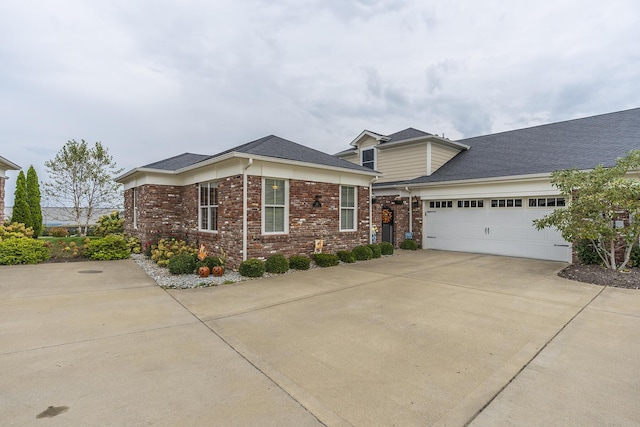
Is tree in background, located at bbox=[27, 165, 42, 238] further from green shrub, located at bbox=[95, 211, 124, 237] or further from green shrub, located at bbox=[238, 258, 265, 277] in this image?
green shrub, located at bbox=[238, 258, 265, 277]

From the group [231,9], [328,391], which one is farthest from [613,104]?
[328,391]

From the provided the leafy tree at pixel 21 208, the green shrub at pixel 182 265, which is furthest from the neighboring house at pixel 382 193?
the leafy tree at pixel 21 208

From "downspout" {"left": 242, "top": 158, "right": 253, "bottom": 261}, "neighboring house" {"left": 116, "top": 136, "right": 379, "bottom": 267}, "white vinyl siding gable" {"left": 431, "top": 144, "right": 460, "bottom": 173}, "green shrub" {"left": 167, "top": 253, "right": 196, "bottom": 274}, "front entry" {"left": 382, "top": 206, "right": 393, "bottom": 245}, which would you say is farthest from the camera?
"white vinyl siding gable" {"left": 431, "top": 144, "right": 460, "bottom": 173}

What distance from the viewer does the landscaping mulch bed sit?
23.9ft

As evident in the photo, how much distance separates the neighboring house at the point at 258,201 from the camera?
875cm

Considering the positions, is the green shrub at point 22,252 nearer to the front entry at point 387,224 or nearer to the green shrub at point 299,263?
the green shrub at point 299,263

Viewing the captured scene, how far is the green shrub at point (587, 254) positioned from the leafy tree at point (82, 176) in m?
21.9

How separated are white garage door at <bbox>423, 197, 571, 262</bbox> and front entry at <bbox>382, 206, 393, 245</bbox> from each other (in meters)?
1.55

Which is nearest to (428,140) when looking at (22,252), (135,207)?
(135,207)

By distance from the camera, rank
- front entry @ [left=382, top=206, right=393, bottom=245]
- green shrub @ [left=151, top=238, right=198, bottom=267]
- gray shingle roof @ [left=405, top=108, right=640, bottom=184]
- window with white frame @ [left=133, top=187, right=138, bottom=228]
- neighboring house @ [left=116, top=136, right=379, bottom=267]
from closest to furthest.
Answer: neighboring house @ [left=116, top=136, right=379, bottom=267] < green shrub @ [left=151, top=238, right=198, bottom=267] < gray shingle roof @ [left=405, top=108, right=640, bottom=184] < window with white frame @ [left=133, top=187, right=138, bottom=228] < front entry @ [left=382, top=206, right=393, bottom=245]

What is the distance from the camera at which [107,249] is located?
36.7 feet

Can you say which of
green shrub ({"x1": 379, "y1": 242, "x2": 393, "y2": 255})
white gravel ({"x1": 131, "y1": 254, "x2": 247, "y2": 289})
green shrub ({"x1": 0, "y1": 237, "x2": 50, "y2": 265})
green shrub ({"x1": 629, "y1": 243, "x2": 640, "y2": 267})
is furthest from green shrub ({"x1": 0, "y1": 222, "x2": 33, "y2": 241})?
green shrub ({"x1": 629, "y1": 243, "x2": 640, "y2": 267})

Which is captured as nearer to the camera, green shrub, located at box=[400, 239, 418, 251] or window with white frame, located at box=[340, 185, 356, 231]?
window with white frame, located at box=[340, 185, 356, 231]

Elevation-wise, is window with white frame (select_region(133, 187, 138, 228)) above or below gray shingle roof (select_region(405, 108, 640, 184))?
below
